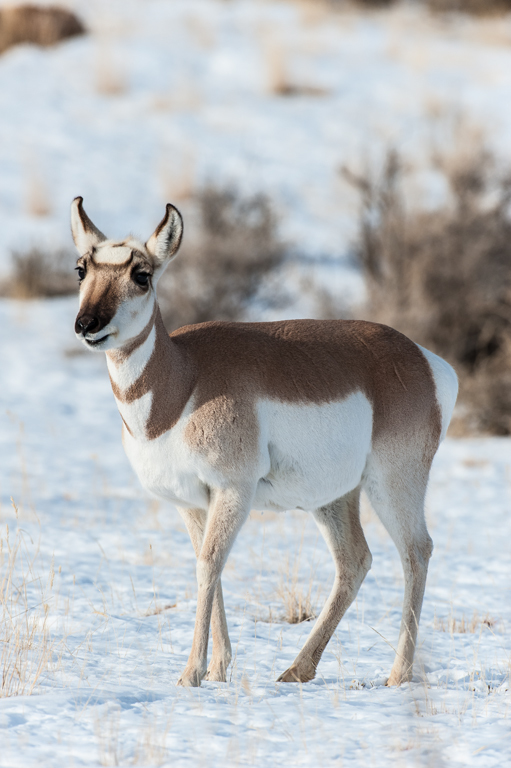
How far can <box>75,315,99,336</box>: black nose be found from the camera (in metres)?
3.40

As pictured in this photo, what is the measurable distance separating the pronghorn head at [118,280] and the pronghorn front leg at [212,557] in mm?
821

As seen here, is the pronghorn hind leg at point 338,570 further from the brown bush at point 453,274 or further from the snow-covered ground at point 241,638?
the brown bush at point 453,274

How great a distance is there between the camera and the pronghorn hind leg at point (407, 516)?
4.21 m

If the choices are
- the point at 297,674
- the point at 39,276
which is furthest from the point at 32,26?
the point at 297,674

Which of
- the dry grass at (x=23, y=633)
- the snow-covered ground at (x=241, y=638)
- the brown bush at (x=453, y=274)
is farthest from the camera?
the brown bush at (x=453, y=274)

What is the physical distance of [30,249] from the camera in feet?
47.3

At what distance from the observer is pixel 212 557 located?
→ 371 cm

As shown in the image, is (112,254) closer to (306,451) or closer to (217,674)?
(306,451)

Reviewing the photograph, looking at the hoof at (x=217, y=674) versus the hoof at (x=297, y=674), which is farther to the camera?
the hoof at (x=297, y=674)

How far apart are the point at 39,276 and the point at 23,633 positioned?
10.5 metres

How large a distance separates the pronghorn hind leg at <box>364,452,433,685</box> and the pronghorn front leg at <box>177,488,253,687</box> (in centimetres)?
82

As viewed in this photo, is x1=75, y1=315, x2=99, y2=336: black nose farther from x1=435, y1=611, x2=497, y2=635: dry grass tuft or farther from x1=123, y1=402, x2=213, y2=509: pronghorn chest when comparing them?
x1=435, y1=611, x2=497, y2=635: dry grass tuft

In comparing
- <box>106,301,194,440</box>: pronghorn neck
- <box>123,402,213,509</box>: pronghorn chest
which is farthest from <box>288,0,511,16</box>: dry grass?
<box>123,402,213,509</box>: pronghorn chest

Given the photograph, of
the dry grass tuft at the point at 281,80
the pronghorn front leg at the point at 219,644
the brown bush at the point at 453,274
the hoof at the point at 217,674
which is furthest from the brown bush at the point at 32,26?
the hoof at the point at 217,674
